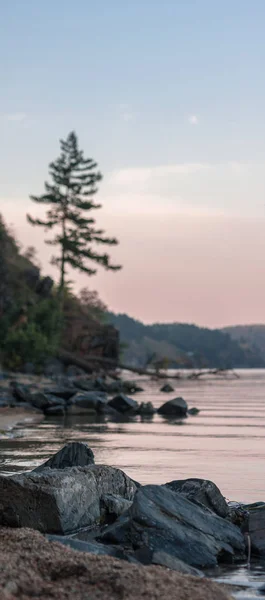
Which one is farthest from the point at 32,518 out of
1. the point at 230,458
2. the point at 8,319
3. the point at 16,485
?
the point at 8,319

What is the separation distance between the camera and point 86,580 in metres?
5.86

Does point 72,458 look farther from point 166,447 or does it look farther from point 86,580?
point 166,447

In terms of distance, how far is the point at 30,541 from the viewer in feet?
22.9

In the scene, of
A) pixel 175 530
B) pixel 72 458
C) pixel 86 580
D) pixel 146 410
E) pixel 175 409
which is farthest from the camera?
pixel 146 410

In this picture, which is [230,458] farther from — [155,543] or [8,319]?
[8,319]

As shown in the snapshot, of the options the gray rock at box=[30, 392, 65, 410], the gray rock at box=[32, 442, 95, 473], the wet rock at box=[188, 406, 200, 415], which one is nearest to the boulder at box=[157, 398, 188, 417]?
the wet rock at box=[188, 406, 200, 415]

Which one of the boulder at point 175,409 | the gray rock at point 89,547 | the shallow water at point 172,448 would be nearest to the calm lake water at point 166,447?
the shallow water at point 172,448

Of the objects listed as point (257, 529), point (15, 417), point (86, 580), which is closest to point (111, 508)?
point (257, 529)

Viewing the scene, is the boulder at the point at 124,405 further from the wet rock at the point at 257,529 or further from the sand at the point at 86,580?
the sand at the point at 86,580

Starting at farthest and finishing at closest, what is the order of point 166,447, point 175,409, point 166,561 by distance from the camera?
point 175,409 < point 166,447 < point 166,561

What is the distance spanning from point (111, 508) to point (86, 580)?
3198mm

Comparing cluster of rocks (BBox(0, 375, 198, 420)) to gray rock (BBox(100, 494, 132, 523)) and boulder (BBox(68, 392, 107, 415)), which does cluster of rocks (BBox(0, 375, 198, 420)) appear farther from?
gray rock (BBox(100, 494, 132, 523))

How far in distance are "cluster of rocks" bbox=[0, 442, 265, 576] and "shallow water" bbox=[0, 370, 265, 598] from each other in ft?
1.50

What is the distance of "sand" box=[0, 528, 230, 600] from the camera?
219 inches
